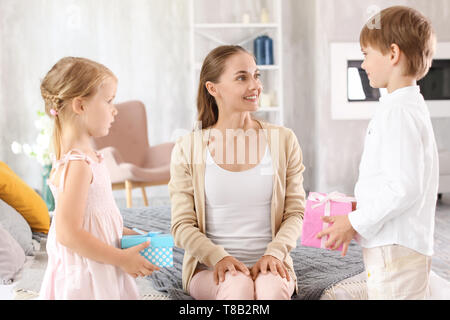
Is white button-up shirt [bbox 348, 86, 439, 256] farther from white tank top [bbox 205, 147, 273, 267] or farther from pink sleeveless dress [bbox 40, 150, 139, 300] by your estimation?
pink sleeveless dress [bbox 40, 150, 139, 300]

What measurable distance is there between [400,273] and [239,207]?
349 mm

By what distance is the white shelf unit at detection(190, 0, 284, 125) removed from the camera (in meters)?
3.69

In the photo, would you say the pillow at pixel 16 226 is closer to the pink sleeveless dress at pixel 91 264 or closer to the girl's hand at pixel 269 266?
the pink sleeveless dress at pixel 91 264

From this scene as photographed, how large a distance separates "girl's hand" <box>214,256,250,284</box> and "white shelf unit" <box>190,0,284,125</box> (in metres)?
2.74

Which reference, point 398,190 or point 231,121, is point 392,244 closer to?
point 398,190

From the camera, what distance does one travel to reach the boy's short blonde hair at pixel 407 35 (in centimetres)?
82

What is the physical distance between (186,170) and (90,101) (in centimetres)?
27

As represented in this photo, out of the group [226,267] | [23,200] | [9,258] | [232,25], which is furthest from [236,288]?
[232,25]

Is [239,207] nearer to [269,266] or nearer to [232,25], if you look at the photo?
[269,266]

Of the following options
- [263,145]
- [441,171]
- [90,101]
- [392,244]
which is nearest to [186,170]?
[263,145]

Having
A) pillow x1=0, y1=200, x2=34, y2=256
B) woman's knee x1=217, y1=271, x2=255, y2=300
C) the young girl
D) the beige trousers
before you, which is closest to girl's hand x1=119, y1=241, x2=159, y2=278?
the young girl

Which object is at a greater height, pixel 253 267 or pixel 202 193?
pixel 202 193

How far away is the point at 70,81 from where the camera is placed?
853 millimetres

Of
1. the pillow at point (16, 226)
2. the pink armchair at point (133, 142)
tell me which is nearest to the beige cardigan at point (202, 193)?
the pillow at point (16, 226)
